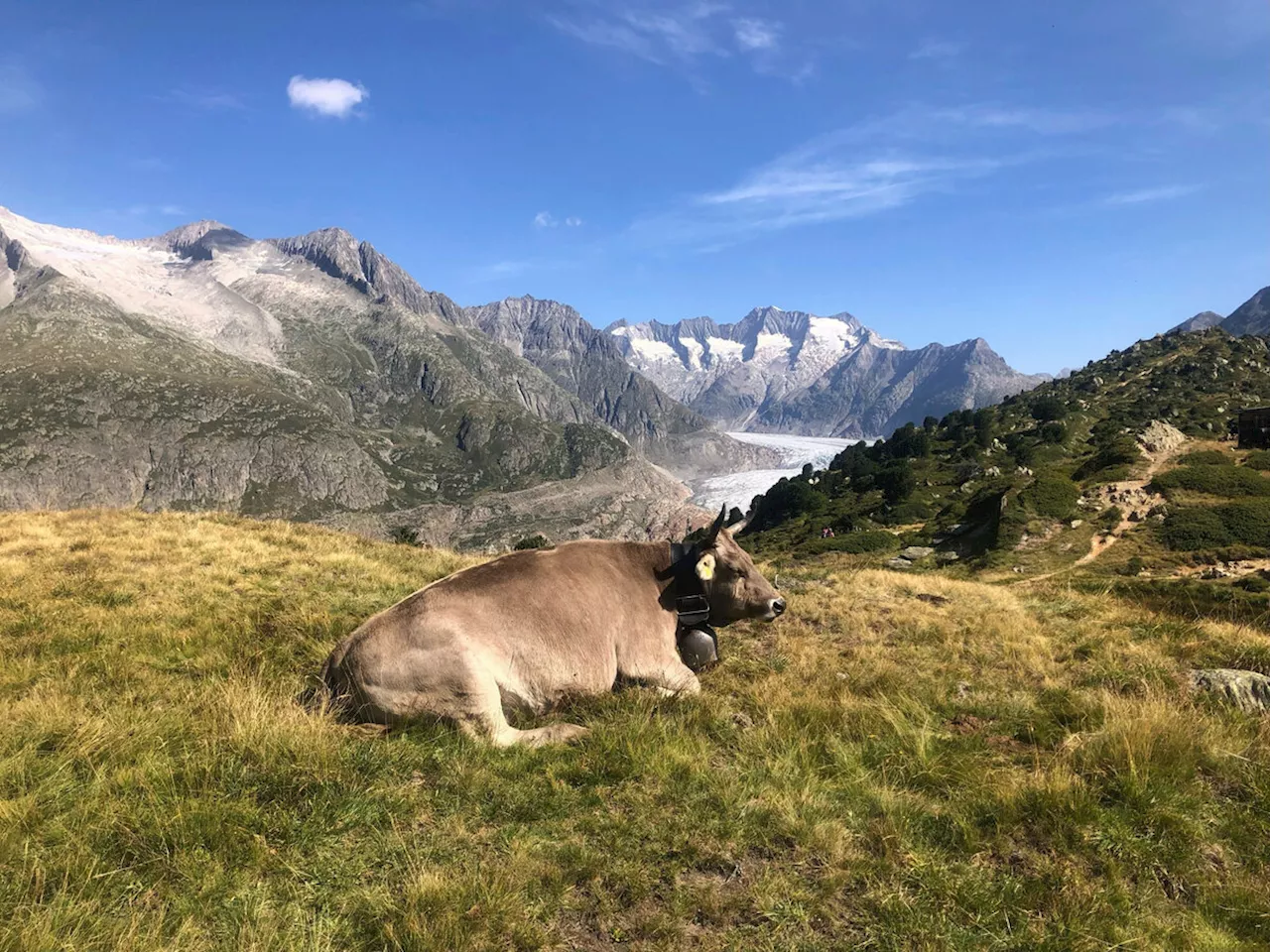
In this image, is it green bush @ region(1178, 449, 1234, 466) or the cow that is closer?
the cow

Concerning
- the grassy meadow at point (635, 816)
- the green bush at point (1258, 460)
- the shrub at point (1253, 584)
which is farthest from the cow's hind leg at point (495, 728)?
the green bush at point (1258, 460)

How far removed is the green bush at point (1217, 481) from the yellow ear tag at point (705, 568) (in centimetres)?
5458

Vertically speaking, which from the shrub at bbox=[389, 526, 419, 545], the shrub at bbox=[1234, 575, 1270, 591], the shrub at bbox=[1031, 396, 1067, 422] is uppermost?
the shrub at bbox=[1031, 396, 1067, 422]

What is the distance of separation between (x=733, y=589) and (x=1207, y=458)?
65.6 meters

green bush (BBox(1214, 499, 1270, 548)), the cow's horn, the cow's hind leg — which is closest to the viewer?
the cow's hind leg

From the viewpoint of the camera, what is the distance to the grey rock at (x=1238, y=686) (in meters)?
8.06

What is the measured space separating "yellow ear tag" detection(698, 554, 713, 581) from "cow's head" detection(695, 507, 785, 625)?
1.51 ft

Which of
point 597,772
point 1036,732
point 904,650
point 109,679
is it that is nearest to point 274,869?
point 597,772

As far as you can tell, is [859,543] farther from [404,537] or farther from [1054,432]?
[1054,432]

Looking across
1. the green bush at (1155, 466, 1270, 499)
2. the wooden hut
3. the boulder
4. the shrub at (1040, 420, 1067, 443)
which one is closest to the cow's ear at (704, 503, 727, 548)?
the boulder

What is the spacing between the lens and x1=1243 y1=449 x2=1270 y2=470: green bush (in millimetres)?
52188

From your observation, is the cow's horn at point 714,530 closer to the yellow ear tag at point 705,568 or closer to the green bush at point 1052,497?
the yellow ear tag at point 705,568

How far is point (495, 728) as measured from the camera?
711 centimetres

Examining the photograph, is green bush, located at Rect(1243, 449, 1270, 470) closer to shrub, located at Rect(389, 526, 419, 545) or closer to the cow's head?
the cow's head
